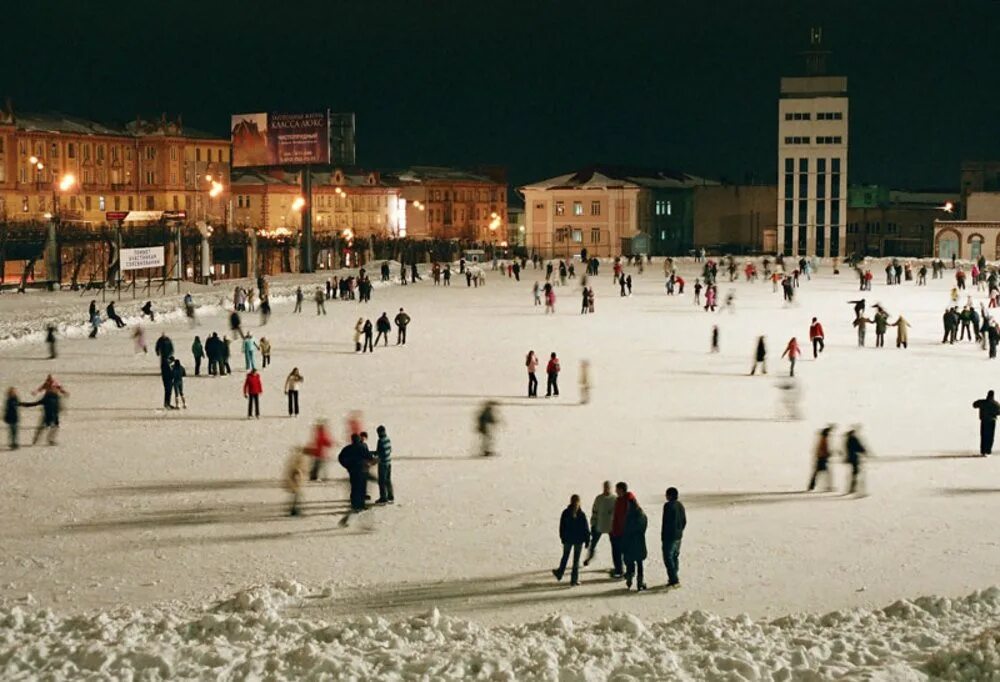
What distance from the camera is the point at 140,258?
4597cm

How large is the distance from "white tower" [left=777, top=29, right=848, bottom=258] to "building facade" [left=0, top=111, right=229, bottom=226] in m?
41.8

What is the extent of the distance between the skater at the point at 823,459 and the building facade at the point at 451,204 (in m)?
111

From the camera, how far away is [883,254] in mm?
105500

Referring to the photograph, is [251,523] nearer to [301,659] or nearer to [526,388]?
[301,659]

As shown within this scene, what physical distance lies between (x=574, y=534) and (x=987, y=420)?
870cm

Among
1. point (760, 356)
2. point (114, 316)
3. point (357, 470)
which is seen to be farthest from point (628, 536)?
point (114, 316)

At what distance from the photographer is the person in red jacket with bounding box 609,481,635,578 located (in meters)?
12.4

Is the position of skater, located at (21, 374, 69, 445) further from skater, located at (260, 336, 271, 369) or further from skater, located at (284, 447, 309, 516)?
skater, located at (260, 336, 271, 369)

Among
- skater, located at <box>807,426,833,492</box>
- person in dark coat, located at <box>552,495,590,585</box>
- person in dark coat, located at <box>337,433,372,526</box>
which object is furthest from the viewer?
skater, located at <box>807,426,833,492</box>

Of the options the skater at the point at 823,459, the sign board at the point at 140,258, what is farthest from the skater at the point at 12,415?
the sign board at the point at 140,258

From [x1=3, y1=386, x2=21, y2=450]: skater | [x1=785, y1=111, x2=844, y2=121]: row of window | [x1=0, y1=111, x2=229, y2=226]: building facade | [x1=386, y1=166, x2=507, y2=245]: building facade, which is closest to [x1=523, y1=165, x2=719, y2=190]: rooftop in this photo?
[x1=785, y1=111, x2=844, y2=121]: row of window

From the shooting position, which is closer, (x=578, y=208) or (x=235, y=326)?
(x=235, y=326)

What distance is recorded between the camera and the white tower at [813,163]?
306 feet

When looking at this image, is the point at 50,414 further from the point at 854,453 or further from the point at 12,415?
the point at 854,453
